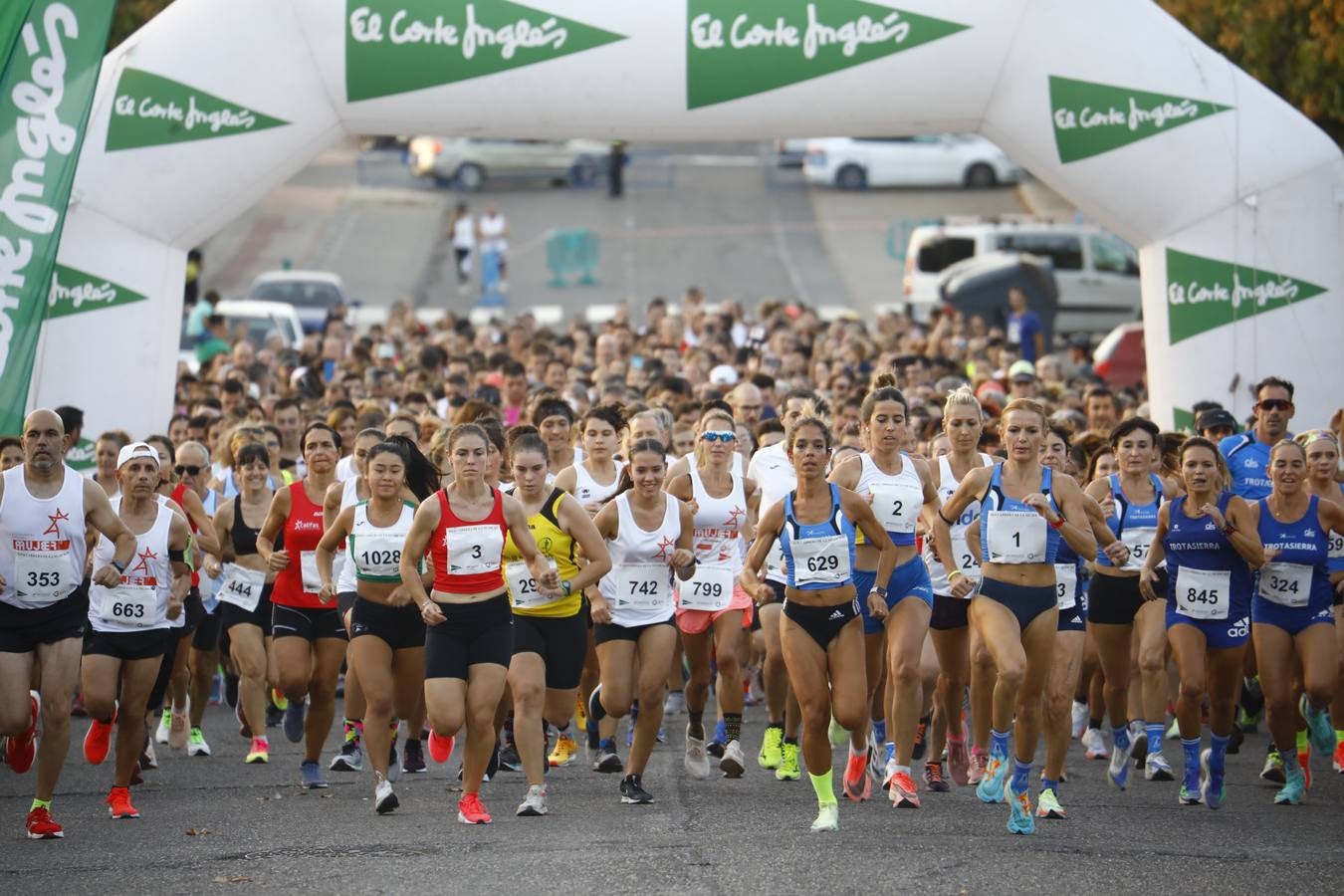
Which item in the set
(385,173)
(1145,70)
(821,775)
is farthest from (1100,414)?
(385,173)

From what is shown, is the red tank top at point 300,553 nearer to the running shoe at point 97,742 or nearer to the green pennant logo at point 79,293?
the running shoe at point 97,742

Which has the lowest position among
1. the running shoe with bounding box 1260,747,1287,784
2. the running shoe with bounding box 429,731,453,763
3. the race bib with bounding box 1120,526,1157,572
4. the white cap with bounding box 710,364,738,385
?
the running shoe with bounding box 1260,747,1287,784

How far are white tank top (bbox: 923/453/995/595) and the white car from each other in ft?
111

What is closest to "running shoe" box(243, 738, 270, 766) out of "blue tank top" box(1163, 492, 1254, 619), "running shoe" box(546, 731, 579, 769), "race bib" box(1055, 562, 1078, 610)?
"running shoe" box(546, 731, 579, 769)

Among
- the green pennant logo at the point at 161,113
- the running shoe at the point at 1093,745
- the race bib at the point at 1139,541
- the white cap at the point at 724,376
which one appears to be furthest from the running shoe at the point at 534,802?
the white cap at the point at 724,376

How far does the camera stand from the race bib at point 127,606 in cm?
995

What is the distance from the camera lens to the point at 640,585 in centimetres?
1018

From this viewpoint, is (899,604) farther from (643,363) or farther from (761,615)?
(643,363)

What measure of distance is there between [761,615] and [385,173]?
39196mm

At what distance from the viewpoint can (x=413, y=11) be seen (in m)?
13.8

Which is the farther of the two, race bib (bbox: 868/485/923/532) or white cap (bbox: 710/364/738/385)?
white cap (bbox: 710/364/738/385)

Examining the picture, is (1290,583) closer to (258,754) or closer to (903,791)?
(903,791)

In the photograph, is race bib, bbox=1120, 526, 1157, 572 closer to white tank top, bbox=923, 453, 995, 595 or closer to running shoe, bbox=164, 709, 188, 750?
white tank top, bbox=923, 453, 995, 595

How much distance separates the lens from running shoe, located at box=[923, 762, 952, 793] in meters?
10.6
